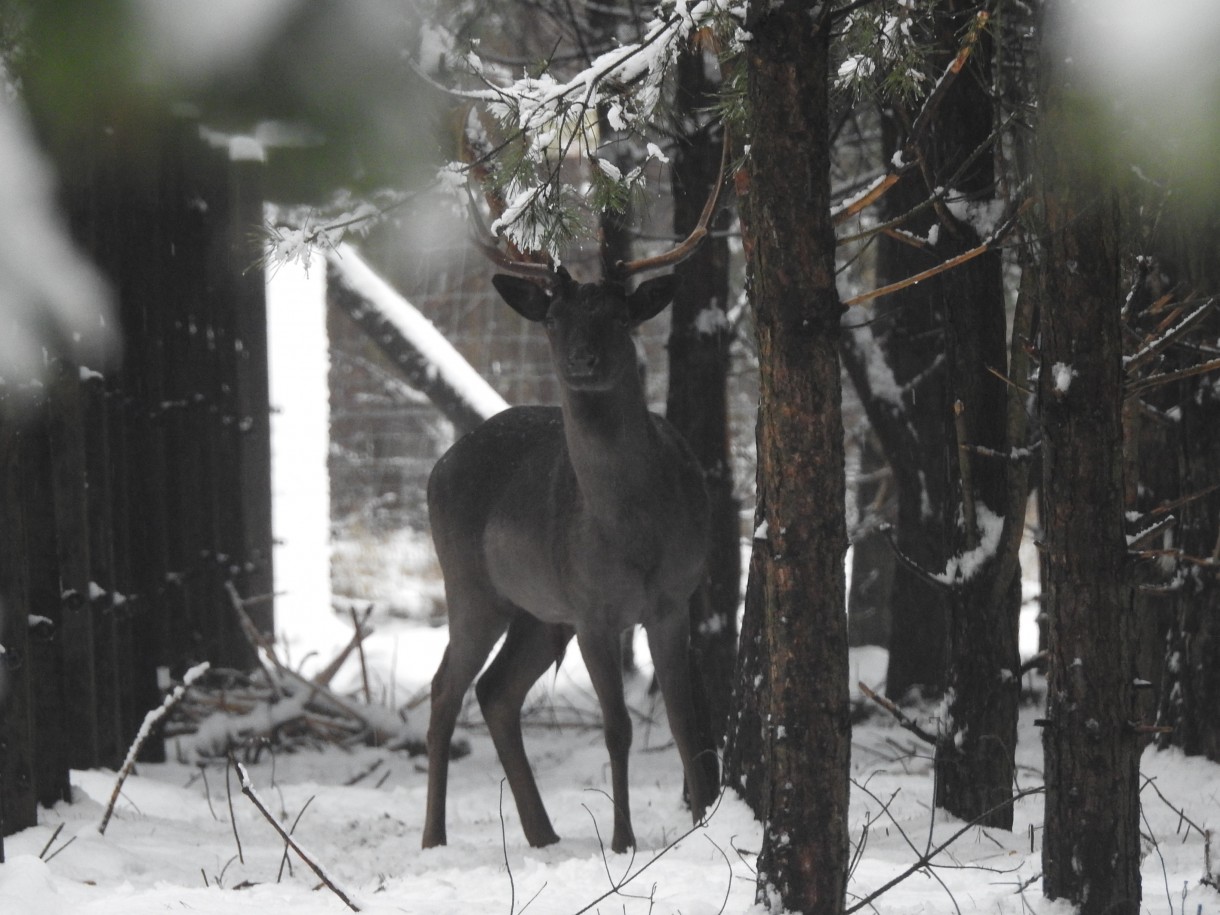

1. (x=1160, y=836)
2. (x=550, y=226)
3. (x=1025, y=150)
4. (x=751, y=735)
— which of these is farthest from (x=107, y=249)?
(x=1160, y=836)

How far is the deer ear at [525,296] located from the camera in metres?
5.35

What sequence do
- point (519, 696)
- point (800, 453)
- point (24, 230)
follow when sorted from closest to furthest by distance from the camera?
1. point (24, 230)
2. point (800, 453)
3. point (519, 696)

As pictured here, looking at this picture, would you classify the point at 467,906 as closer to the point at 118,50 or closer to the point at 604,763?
the point at 118,50

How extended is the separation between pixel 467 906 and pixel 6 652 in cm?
192

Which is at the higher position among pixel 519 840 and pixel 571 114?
pixel 571 114

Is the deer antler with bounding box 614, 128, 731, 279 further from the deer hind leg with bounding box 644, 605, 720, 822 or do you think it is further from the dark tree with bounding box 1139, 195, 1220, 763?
the dark tree with bounding box 1139, 195, 1220, 763

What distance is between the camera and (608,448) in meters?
5.30

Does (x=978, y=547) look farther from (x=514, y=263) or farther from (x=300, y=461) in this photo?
(x=300, y=461)

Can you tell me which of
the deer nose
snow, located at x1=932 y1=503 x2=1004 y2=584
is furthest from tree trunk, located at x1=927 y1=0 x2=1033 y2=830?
the deer nose

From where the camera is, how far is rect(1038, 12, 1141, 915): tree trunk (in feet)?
11.0

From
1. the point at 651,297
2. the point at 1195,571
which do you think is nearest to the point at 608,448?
the point at 651,297

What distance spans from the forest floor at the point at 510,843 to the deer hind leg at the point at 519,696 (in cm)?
13

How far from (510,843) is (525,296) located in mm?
2186

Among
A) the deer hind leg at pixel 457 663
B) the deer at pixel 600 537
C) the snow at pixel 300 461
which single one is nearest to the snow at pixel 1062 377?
the deer at pixel 600 537
